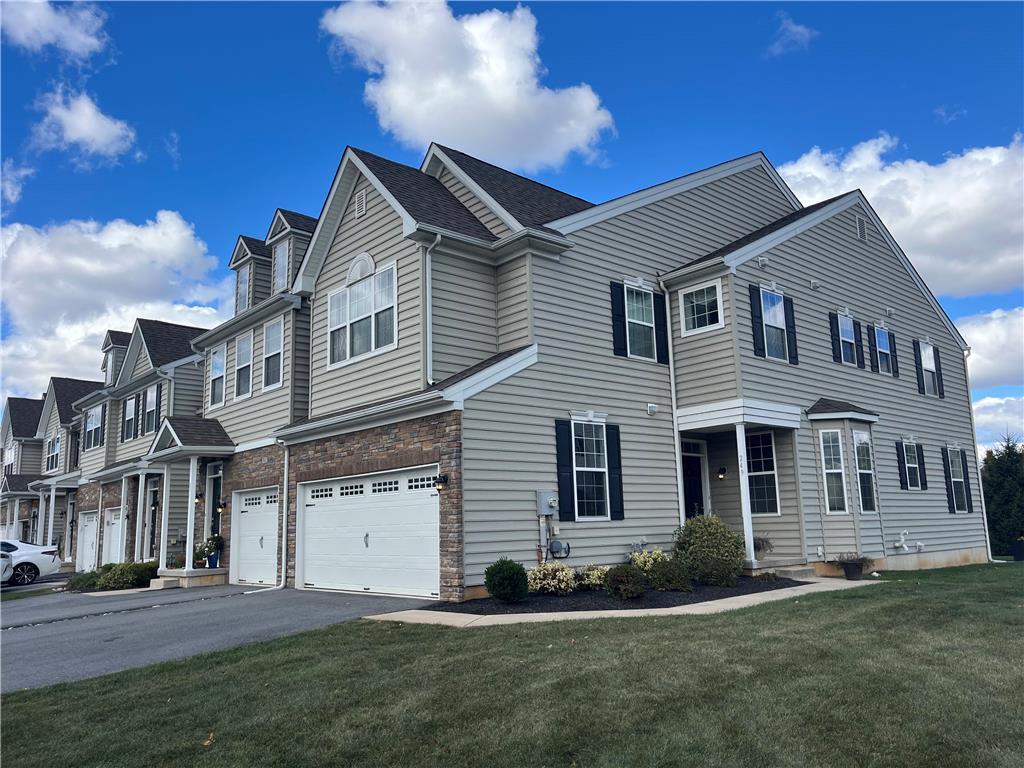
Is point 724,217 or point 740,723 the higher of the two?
point 724,217

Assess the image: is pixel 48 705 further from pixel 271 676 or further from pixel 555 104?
pixel 555 104

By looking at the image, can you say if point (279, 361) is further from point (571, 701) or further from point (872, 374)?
point (872, 374)

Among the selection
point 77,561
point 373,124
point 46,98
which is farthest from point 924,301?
point 77,561

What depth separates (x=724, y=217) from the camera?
728 inches

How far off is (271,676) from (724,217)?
48.8ft

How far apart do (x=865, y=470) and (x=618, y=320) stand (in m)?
6.43

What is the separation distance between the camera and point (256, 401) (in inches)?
745

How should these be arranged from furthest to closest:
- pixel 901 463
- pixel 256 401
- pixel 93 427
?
1. pixel 93 427
2. pixel 256 401
3. pixel 901 463

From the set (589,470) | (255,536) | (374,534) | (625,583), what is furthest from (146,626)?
(589,470)

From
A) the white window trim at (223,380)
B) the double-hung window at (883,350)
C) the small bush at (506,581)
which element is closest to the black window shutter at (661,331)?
the small bush at (506,581)

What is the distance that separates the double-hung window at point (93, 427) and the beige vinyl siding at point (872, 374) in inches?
959

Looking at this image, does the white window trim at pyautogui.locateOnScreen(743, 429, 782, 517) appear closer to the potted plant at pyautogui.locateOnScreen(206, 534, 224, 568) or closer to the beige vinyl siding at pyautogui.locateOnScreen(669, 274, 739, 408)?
the beige vinyl siding at pyautogui.locateOnScreen(669, 274, 739, 408)

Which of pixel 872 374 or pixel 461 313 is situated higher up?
pixel 461 313

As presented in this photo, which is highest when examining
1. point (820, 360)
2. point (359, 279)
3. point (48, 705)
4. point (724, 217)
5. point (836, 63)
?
point (836, 63)
